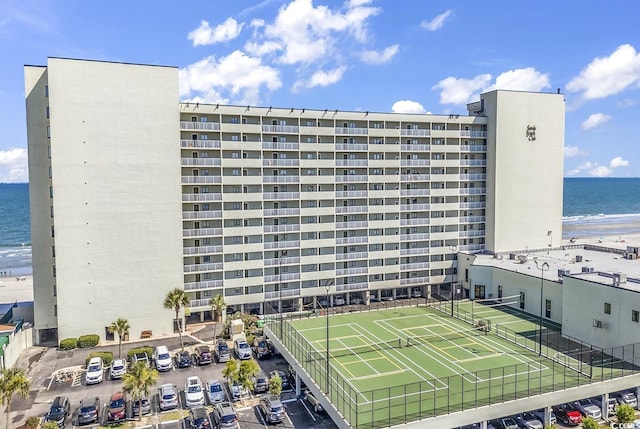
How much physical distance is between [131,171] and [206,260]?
1460cm

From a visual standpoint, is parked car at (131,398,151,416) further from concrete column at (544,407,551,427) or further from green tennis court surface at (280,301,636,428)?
concrete column at (544,407,551,427)

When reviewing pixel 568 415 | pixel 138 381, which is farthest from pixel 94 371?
pixel 568 415

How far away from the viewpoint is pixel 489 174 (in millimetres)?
73438

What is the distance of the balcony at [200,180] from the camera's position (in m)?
59.7

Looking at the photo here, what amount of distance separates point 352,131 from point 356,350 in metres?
33.0

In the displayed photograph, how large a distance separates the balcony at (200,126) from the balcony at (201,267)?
17346mm

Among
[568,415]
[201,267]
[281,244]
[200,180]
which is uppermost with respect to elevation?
[200,180]

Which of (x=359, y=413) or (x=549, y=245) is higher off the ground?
(x=549, y=245)

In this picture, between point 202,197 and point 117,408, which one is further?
point 202,197

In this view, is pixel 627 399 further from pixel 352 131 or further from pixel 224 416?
pixel 352 131

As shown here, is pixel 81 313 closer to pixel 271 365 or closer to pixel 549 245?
pixel 271 365

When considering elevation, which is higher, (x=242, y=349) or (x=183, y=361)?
(x=242, y=349)

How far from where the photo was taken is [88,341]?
177 ft

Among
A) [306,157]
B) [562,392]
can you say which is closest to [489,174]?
[306,157]
